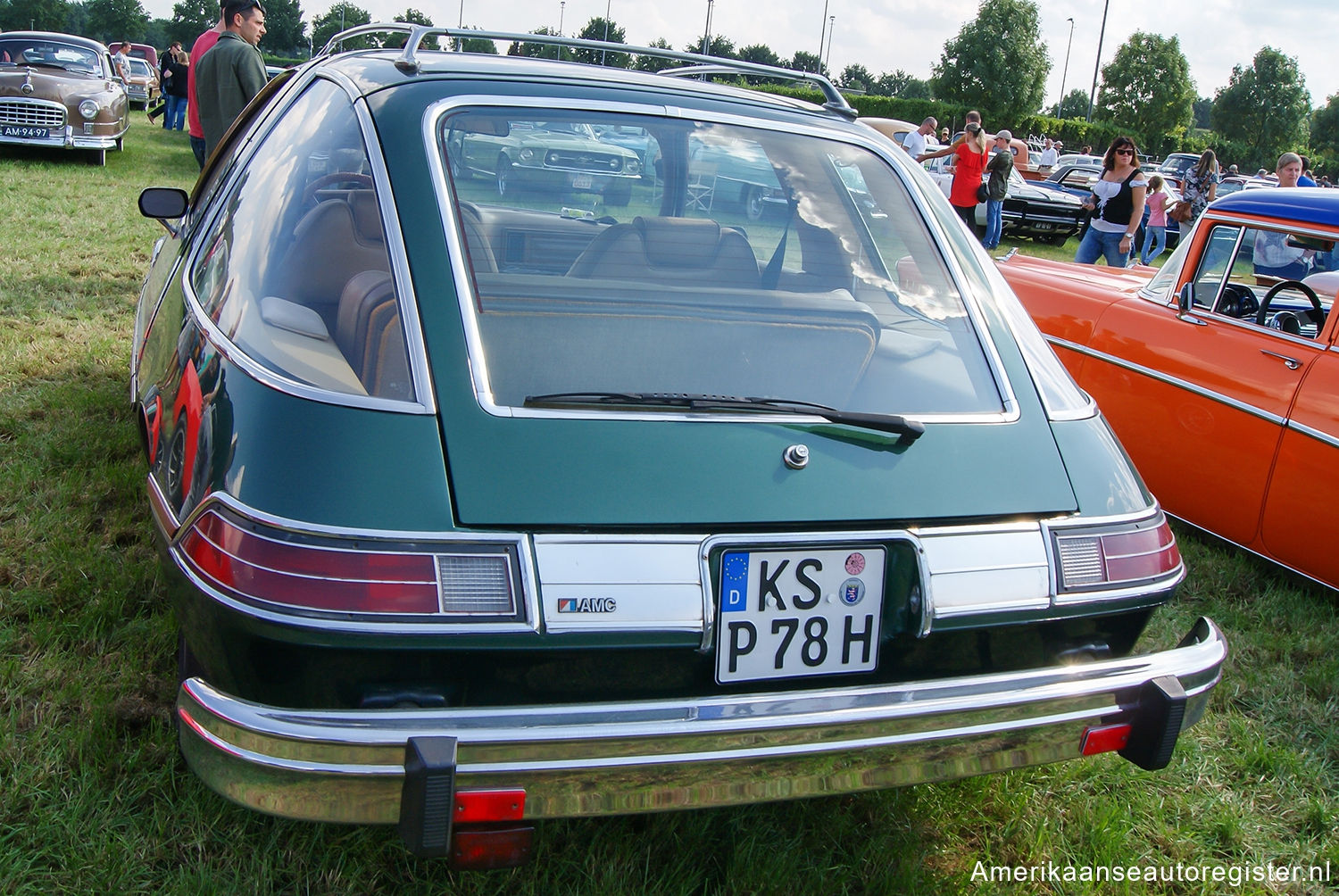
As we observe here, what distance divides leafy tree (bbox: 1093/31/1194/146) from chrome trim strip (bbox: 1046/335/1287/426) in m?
54.7

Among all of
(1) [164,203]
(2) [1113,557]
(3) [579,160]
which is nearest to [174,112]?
(1) [164,203]

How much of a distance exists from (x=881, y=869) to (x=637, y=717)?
874 mm

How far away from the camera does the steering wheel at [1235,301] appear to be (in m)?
4.09

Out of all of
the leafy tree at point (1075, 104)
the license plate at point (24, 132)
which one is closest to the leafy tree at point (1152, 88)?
the leafy tree at point (1075, 104)

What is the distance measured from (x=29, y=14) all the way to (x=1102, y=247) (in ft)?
275

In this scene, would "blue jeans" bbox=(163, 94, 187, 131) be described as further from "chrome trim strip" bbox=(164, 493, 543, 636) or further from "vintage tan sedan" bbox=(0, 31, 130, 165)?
"chrome trim strip" bbox=(164, 493, 543, 636)

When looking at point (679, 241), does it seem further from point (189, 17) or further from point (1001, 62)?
point (189, 17)

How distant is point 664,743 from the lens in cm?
153

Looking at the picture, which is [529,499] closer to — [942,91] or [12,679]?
[12,679]

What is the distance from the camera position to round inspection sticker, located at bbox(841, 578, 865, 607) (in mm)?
1751

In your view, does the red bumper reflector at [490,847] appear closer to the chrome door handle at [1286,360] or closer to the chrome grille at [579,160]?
the chrome grille at [579,160]

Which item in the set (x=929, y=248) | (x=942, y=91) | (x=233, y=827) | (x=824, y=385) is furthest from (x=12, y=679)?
(x=942, y=91)

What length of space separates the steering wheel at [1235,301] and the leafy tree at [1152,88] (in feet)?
180

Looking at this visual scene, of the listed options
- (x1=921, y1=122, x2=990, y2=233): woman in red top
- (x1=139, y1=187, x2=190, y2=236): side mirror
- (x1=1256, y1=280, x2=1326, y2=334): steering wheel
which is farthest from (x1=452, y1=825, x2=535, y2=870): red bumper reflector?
(x1=921, y1=122, x2=990, y2=233): woman in red top
